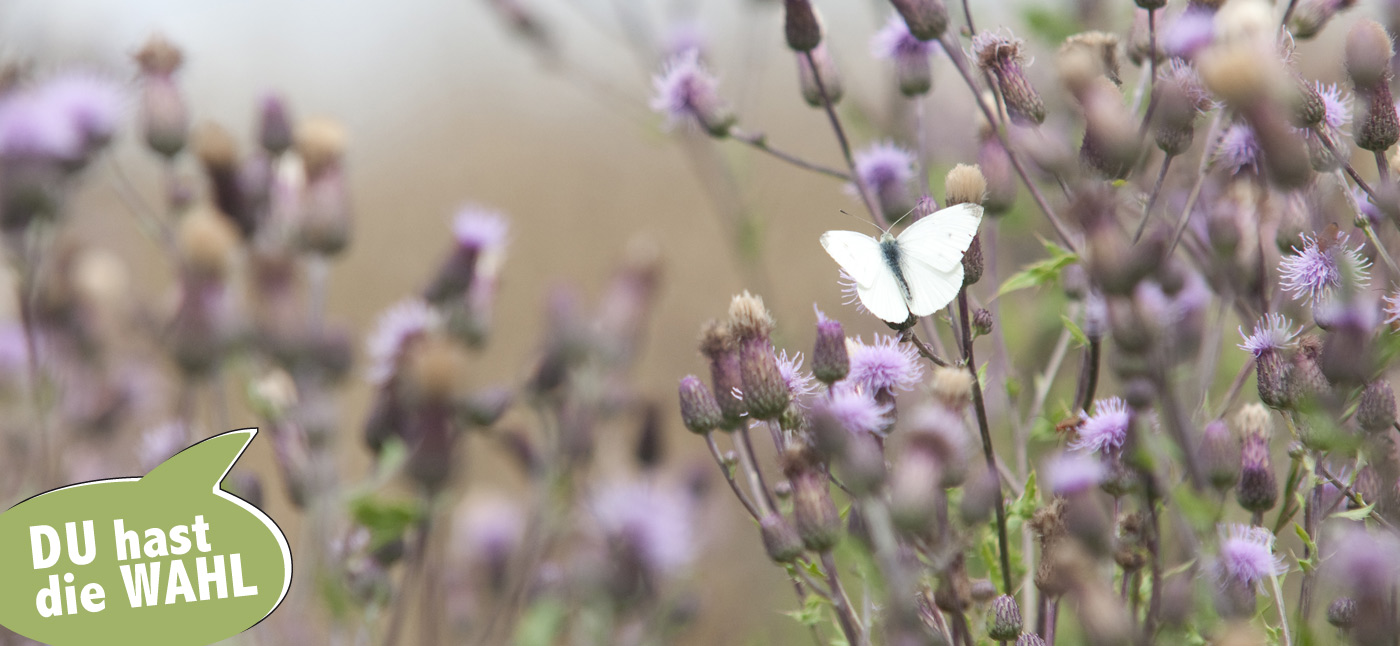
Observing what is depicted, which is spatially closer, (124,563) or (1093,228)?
(1093,228)

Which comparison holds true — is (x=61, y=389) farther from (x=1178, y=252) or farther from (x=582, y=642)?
(x=1178, y=252)

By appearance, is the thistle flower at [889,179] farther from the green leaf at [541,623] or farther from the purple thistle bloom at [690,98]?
the green leaf at [541,623]

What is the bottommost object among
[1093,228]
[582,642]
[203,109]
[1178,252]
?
[582,642]

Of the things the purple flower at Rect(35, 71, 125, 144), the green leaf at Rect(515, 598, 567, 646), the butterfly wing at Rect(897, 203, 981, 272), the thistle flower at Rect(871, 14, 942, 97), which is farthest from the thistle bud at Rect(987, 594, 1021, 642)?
the purple flower at Rect(35, 71, 125, 144)

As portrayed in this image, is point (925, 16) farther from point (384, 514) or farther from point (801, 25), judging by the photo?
point (384, 514)

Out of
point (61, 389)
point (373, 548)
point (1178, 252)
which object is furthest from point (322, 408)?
point (1178, 252)

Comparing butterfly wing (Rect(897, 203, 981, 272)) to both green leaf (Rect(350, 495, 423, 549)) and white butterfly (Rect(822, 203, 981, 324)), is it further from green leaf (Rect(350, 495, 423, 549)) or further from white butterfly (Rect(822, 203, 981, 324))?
green leaf (Rect(350, 495, 423, 549))
